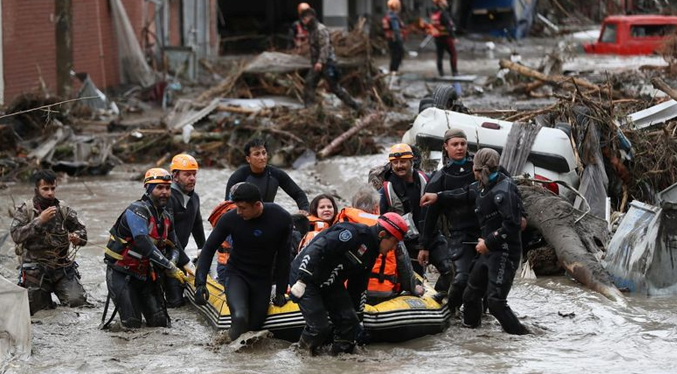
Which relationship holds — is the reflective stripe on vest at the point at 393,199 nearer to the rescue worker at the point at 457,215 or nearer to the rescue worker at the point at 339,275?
the rescue worker at the point at 457,215

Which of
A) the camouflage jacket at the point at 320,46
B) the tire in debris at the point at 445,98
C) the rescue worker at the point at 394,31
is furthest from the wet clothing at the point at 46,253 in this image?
the rescue worker at the point at 394,31

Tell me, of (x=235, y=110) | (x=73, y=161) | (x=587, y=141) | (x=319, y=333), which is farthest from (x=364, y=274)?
(x=235, y=110)

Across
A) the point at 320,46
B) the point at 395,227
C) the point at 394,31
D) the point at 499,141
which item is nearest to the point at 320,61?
the point at 320,46

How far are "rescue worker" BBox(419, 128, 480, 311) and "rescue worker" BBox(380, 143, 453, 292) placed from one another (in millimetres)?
188

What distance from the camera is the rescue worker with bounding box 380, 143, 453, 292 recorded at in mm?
10102

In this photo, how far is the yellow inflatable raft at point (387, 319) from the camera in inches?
360

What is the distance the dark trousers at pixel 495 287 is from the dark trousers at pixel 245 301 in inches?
65.4

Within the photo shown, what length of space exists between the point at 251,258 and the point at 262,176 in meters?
1.85

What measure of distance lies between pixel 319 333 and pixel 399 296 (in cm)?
100

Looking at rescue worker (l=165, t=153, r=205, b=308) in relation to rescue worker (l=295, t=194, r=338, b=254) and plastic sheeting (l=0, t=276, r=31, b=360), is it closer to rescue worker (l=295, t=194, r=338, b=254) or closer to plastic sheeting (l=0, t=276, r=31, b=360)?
rescue worker (l=295, t=194, r=338, b=254)

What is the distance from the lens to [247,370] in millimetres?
8484

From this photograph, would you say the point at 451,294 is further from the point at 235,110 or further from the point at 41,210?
the point at 235,110

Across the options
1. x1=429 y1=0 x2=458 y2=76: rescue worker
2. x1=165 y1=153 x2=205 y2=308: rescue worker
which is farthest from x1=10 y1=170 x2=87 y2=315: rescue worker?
x1=429 y1=0 x2=458 y2=76: rescue worker

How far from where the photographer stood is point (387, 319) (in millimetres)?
9156
